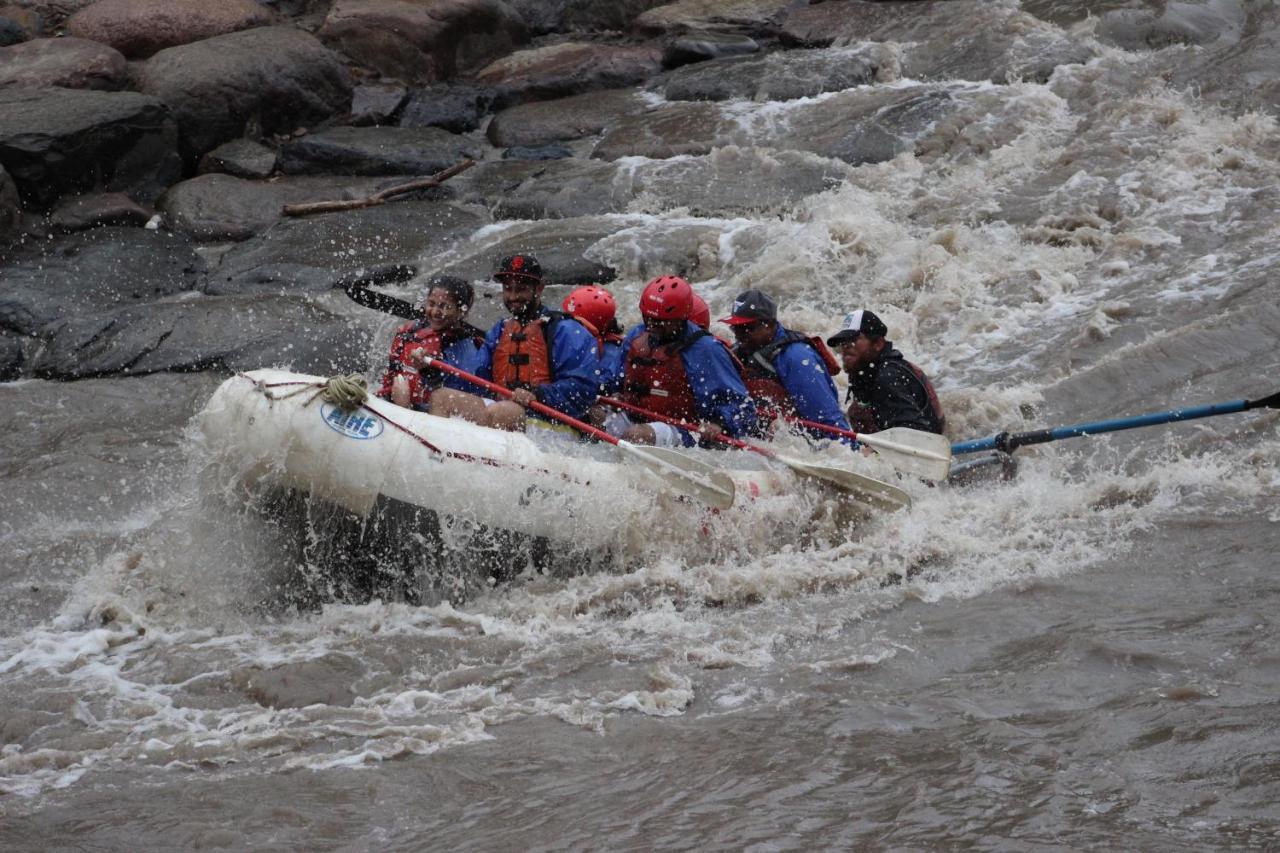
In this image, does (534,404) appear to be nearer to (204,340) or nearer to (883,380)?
(883,380)

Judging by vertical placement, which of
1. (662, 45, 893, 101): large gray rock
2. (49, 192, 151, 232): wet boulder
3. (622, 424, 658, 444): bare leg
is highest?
(662, 45, 893, 101): large gray rock

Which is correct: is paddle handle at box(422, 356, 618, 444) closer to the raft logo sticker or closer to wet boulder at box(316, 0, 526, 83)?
the raft logo sticker

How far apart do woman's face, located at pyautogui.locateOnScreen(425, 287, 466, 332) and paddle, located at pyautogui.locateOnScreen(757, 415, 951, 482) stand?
1.96 m

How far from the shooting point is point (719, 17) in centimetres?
1689

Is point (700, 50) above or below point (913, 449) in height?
above

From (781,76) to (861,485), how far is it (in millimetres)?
9354

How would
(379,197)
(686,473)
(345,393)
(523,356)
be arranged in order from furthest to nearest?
(379,197), (523,356), (686,473), (345,393)

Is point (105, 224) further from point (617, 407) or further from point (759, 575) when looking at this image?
point (759, 575)

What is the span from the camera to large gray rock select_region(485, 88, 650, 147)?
14.5m

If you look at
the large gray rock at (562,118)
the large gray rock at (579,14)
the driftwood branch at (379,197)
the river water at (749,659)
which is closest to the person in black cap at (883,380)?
the river water at (749,659)

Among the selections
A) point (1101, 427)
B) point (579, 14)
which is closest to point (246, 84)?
point (579, 14)

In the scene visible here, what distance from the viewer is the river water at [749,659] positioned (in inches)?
159

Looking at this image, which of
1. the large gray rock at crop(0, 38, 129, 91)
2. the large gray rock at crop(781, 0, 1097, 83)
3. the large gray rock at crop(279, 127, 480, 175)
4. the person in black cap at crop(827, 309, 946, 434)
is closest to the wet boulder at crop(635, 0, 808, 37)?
the large gray rock at crop(781, 0, 1097, 83)

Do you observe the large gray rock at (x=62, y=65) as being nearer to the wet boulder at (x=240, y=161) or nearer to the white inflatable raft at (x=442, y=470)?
the wet boulder at (x=240, y=161)
